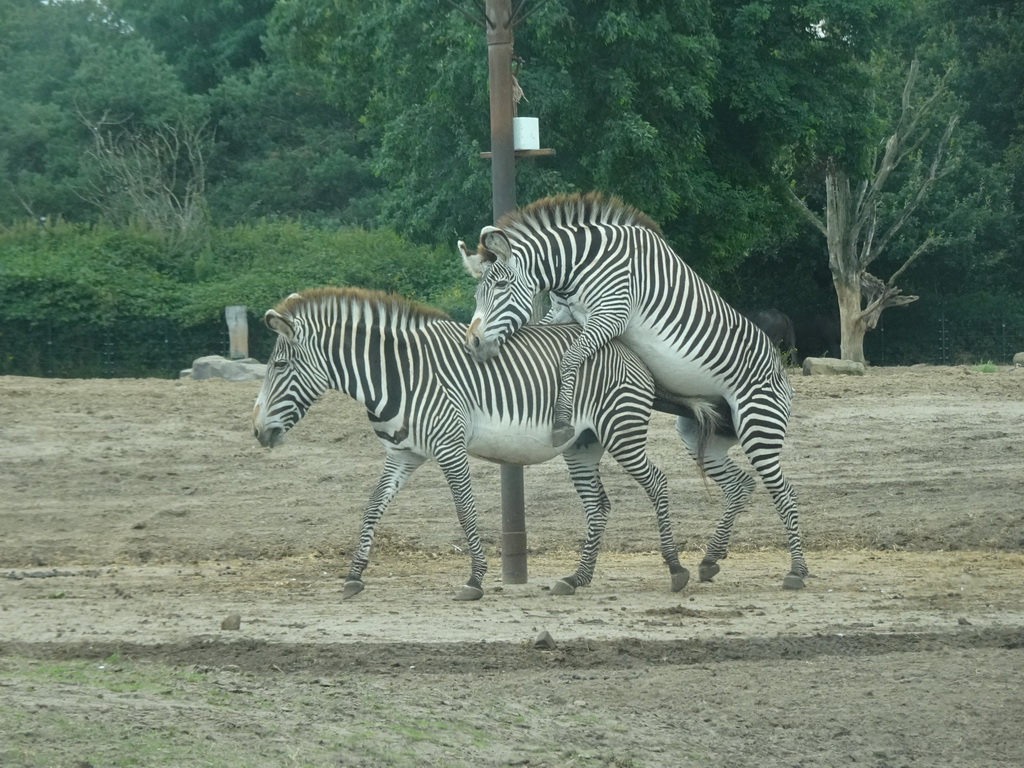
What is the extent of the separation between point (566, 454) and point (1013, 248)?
2409 centimetres

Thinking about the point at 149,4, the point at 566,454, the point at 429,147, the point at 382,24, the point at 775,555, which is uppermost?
the point at 149,4

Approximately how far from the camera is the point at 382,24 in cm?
1962

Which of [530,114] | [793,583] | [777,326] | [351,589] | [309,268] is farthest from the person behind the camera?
[777,326]

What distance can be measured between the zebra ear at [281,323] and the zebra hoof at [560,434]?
77.5 inches

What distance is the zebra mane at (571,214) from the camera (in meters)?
9.88

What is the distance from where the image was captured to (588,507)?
1016 cm

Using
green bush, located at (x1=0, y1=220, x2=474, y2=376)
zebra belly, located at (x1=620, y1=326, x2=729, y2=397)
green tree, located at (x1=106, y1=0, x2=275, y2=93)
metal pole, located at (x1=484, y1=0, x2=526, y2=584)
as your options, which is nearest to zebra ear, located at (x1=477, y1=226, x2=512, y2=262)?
metal pole, located at (x1=484, y1=0, x2=526, y2=584)

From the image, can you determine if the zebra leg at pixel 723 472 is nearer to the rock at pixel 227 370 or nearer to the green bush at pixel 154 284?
the rock at pixel 227 370

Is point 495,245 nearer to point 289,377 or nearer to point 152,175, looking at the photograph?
point 289,377

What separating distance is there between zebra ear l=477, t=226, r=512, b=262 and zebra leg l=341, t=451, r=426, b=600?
1.51 meters

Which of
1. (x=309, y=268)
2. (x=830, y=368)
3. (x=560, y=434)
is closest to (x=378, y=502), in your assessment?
(x=560, y=434)

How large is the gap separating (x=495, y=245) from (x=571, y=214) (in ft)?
2.86

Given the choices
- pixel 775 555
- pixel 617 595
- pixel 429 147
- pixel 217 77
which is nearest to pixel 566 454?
pixel 617 595

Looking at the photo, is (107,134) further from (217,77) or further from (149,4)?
(149,4)
